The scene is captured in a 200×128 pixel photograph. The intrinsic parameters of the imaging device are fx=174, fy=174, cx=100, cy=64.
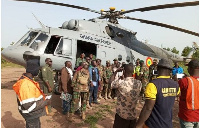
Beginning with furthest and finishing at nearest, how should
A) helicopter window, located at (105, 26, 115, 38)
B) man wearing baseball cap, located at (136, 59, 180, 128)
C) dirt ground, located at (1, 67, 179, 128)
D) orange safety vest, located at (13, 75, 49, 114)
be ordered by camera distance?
helicopter window, located at (105, 26, 115, 38) → dirt ground, located at (1, 67, 179, 128) → orange safety vest, located at (13, 75, 49, 114) → man wearing baseball cap, located at (136, 59, 180, 128)

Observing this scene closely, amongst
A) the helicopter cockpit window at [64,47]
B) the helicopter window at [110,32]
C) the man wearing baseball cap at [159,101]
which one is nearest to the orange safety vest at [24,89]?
the man wearing baseball cap at [159,101]

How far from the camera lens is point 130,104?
10.5ft

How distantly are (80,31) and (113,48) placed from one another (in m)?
1.88

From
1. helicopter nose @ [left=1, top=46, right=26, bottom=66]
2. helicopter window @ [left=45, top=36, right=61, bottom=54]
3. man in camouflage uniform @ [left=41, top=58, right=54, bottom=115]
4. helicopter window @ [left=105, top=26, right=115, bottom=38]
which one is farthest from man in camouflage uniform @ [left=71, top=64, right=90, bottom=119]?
helicopter window @ [left=105, top=26, right=115, bottom=38]

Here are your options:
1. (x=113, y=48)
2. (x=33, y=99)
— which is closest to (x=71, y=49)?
(x=113, y=48)

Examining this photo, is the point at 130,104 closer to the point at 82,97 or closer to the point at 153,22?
the point at 82,97

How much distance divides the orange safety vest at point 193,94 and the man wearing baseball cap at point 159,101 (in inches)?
21.5

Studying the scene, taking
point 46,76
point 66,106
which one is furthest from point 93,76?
point 46,76

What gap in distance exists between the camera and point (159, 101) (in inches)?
98.7

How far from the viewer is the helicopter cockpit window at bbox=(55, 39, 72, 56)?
7.59m

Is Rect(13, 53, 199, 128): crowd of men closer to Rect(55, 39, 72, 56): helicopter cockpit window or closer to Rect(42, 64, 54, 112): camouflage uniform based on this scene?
Rect(42, 64, 54, 112): camouflage uniform

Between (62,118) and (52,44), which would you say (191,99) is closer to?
(62,118)

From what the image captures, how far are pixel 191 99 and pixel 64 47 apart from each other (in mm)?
5768

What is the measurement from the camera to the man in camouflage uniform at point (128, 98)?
317cm
